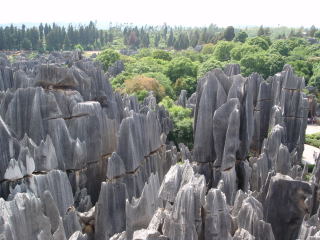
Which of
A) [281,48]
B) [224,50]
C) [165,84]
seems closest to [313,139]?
[165,84]

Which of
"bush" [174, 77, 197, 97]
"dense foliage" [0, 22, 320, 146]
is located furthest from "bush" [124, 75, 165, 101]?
"bush" [174, 77, 197, 97]

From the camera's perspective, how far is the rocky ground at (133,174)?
30.1ft

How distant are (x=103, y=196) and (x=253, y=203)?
5.81 metres

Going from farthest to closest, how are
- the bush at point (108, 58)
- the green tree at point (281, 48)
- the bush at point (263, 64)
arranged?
1. the green tree at point (281, 48)
2. the bush at point (108, 58)
3. the bush at point (263, 64)

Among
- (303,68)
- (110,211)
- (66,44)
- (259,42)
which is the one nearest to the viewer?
(110,211)

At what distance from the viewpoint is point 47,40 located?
332 ft

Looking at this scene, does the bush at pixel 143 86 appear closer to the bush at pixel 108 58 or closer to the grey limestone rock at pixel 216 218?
the bush at pixel 108 58

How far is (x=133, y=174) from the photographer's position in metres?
14.5

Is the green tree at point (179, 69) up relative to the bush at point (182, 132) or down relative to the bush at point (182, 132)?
up

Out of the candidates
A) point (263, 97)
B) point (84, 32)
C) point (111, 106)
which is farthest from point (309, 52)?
point (84, 32)

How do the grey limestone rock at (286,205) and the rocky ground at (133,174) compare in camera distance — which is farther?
the grey limestone rock at (286,205)

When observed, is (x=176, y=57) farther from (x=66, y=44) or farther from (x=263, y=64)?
(x=66, y=44)

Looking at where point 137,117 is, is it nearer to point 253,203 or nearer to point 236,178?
point 236,178

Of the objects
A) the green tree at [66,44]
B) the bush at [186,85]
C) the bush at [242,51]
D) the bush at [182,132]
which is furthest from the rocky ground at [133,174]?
the green tree at [66,44]
